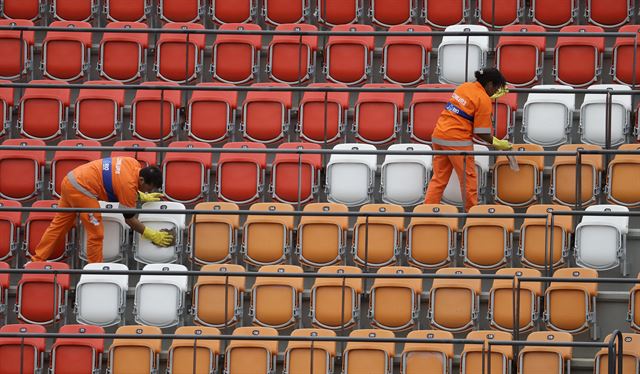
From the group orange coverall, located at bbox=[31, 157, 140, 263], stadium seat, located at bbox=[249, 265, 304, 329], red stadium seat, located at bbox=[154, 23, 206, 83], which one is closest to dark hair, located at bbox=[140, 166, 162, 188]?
orange coverall, located at bbox=[31, 157, 140, 263]

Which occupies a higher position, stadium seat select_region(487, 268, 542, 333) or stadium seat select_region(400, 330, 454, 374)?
stadium seat select_region(487, 268, 542, 333)

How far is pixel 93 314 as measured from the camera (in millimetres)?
12430

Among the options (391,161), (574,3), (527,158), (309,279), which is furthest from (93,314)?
(574,3)

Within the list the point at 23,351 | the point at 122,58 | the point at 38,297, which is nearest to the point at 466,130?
the point at 122,58

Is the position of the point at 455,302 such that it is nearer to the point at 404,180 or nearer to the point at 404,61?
the point at 404,180

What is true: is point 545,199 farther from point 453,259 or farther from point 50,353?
point 50,353

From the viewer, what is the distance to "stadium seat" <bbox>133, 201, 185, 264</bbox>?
42.4 ft

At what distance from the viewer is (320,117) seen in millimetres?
14078

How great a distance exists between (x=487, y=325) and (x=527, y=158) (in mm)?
1624

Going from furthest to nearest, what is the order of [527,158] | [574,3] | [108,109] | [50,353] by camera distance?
1. [574,3]
2. [108,109]
3. [527,158]
4. [50,353]

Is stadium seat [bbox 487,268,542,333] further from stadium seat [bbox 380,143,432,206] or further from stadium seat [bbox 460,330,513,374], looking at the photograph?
stadium seat [bbox 380,143,432,206]

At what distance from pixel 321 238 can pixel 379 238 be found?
462mm

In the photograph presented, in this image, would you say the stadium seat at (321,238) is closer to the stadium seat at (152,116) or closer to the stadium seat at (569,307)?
the stadium seat at (569,307)

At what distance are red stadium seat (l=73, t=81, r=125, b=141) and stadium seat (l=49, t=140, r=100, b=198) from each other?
0.53 meters
